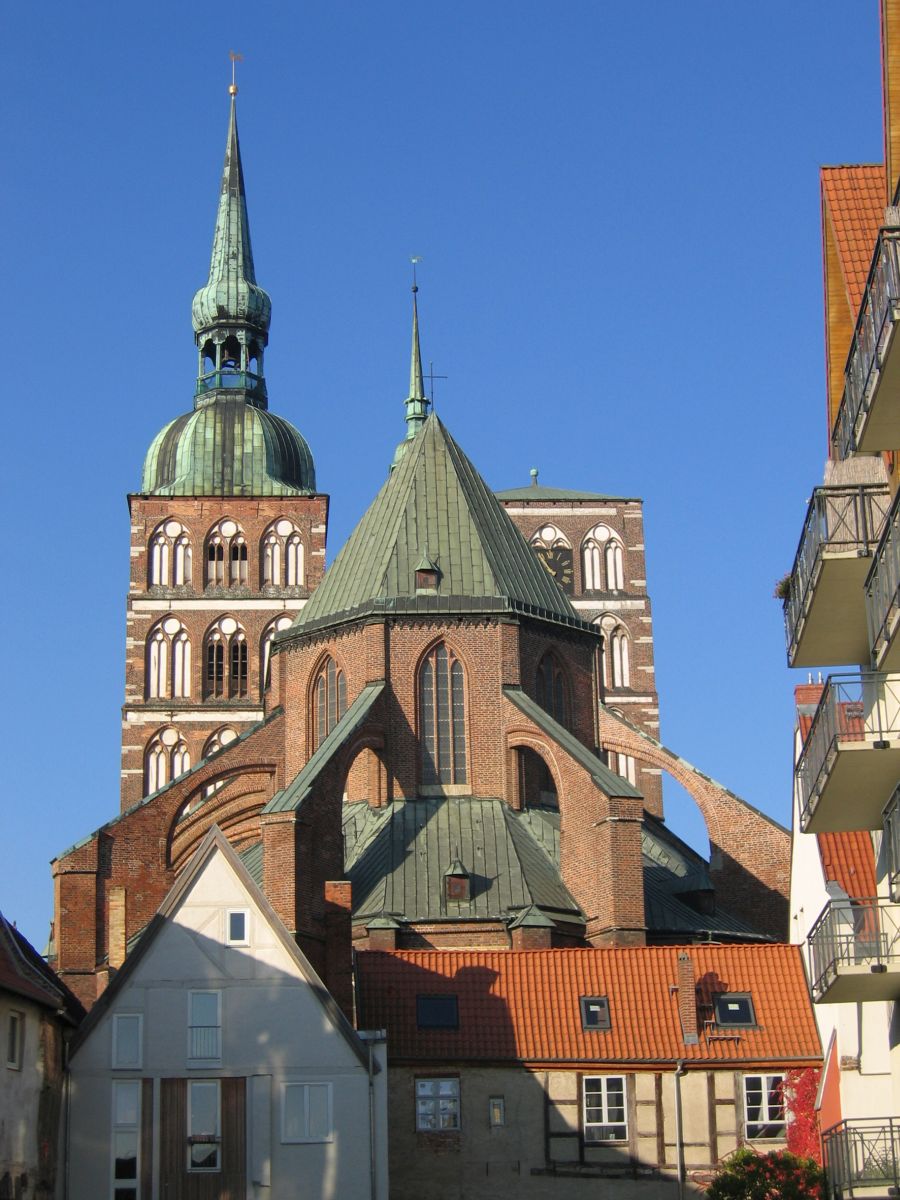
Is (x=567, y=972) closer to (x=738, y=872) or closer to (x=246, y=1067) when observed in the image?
(x=246, y=1067)

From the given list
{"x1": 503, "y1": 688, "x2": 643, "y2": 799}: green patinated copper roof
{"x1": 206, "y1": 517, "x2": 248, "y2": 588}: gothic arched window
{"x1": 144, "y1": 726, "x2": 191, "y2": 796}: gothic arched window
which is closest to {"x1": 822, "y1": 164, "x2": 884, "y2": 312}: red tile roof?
{"x1": 503, "y1": 688, "x2": 643, "y2": 799}: green patinated copper roof

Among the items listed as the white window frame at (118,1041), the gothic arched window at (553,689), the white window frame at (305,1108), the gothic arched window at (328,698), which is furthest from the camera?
the gothic arched window at (553,689)

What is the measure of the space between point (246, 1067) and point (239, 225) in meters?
51.1

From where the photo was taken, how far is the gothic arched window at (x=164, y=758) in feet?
219

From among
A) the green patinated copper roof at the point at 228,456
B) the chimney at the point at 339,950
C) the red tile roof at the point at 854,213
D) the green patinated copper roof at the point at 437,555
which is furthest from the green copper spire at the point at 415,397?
the red tile roof at the point at 854,213

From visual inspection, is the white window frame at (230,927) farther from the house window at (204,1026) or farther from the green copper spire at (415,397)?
the green copper spire at (415,397)

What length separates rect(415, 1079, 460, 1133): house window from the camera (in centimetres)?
3216

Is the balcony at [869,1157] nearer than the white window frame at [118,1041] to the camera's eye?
Yes

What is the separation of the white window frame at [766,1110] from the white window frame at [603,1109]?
198cm

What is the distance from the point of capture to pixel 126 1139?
30.3m

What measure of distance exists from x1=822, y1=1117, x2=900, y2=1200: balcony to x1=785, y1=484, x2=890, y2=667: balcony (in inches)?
192

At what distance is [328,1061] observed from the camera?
31.0m

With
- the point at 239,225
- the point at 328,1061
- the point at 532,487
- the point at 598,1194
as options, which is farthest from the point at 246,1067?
the point at 239,225

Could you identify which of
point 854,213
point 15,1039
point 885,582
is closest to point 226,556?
point 15,1039
